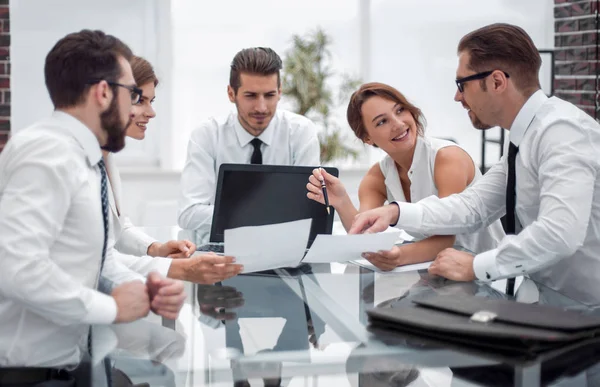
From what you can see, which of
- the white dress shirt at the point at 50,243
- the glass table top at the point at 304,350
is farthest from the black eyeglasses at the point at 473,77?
the white dress shirt at the point at 50,243

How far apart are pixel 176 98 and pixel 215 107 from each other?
0.28 meters

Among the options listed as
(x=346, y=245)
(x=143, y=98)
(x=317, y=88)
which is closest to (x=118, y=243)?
(x=143, y=98)

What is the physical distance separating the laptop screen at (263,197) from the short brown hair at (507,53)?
601mm

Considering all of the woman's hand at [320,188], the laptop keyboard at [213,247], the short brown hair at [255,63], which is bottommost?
the laptop keyboard at [213,247]

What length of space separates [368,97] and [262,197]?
0.60m

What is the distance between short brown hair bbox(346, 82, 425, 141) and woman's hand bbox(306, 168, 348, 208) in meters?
0.39

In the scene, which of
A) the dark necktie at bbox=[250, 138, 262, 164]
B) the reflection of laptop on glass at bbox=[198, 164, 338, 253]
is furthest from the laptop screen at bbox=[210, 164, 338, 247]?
the dark necktie at bbox=[250, 138, 262, 164]

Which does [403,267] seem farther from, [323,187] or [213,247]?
[213,247]

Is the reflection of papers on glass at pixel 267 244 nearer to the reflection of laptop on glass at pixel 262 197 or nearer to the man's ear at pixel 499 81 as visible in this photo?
the reflection of laptop on glass at pixel 262 197

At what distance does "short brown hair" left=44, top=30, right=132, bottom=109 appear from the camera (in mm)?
1231

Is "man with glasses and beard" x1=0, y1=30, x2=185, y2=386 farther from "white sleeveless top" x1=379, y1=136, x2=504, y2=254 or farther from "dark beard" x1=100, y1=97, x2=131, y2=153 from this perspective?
"white sleeveless top" x1=379, y1=136, x2=504, y2=254

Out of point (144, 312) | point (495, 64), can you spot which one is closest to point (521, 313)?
point (144, 312)

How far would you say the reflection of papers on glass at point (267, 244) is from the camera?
63.9 inches

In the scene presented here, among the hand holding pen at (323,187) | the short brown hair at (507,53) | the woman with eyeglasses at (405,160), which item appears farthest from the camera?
the woman with eyeglasses at (405,160)
